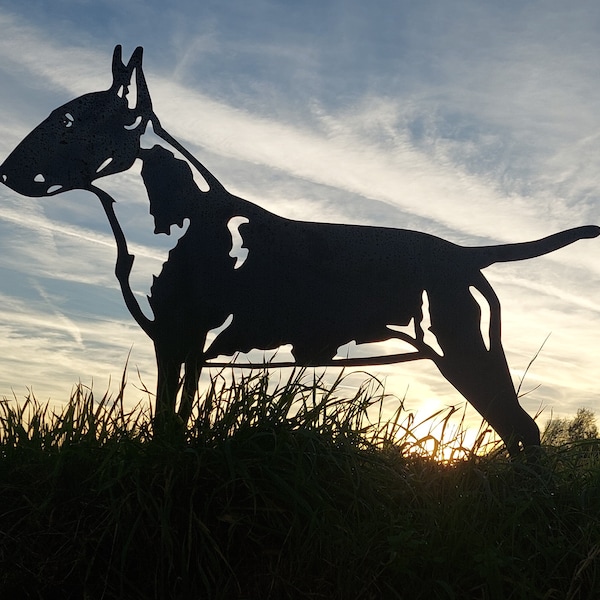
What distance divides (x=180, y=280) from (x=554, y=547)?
2.61 m

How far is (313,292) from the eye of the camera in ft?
14.8

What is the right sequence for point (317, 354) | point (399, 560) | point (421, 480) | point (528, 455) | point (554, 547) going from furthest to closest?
point (317, 354)
point (528, 455)
point (421, 480)
point (554, 547)
point (399, 560)

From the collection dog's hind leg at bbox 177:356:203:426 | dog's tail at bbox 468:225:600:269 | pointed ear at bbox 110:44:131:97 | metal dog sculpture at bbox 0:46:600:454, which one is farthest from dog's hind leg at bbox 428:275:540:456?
pointed ear at bbox 110:44:131:97

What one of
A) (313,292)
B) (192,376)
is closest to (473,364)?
(313,292)

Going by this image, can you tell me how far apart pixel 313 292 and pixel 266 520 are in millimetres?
1738

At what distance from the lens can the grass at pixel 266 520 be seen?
2.93 metres

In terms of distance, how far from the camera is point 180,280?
4652mm

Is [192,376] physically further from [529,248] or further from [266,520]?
[529,248]

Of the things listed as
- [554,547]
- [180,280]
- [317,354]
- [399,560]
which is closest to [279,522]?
[399,560]

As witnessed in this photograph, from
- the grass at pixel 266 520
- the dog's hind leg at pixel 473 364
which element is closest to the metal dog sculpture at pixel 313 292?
the dog's hind leg at pixel 473 364

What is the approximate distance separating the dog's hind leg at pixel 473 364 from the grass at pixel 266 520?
886 millimetres

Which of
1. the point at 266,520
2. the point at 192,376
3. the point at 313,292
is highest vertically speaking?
the point at 313,292

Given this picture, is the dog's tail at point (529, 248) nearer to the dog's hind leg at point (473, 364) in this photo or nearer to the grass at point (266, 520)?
the dog's hind leg at point (473, 364)

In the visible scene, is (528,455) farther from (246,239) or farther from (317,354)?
(246,239)
